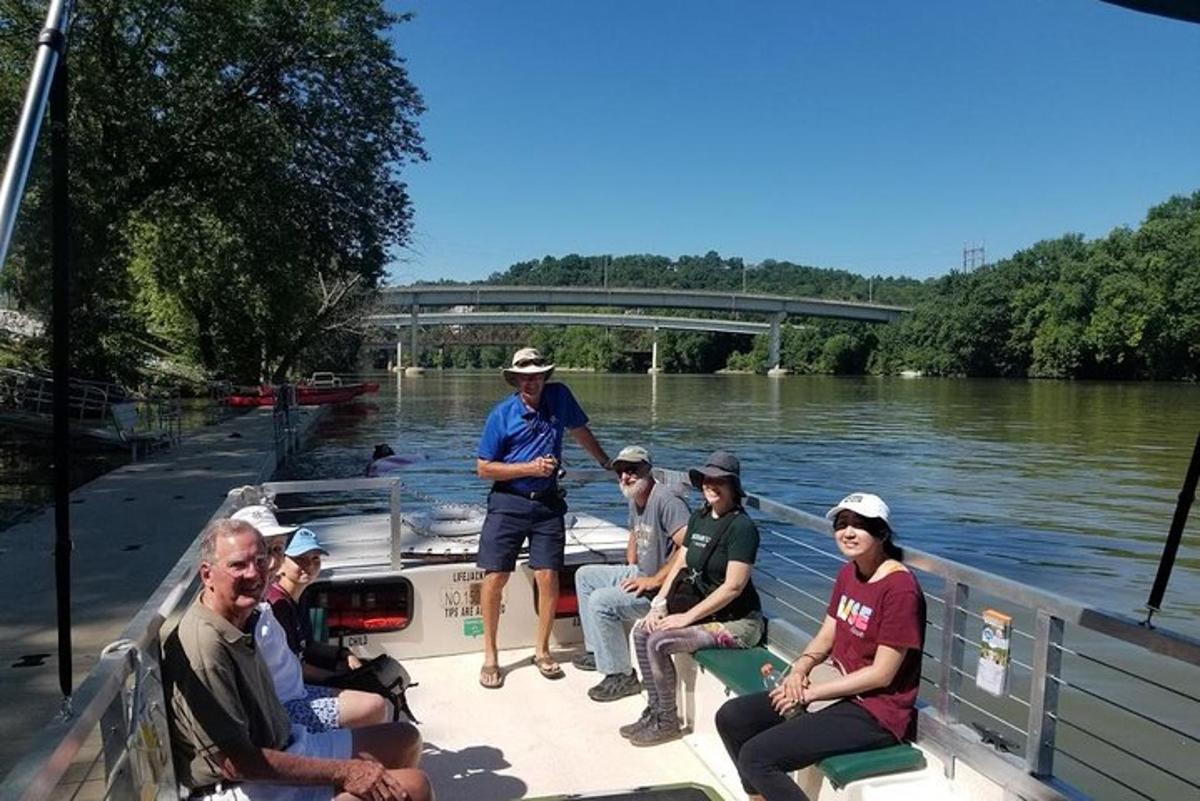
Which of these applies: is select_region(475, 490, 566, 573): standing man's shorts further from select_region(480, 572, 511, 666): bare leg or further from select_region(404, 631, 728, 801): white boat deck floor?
select_region(404, 631, 728, 801): white boat deck floor

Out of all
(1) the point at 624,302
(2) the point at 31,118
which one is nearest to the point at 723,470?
(2) the point at 31,118

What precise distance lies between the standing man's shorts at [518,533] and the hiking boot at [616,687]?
0.67 meters

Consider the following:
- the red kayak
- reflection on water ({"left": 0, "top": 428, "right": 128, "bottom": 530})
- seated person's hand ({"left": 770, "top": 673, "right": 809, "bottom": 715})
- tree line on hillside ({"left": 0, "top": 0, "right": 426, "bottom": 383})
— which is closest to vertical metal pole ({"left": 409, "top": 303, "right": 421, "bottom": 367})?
the red kayak

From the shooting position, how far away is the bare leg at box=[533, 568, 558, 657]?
5.07 metres

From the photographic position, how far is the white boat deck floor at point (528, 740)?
155 inches

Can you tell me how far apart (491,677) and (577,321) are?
102 m

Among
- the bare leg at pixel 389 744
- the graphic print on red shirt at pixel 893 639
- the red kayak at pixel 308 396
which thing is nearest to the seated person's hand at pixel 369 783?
the bare leg at pixel 389 744

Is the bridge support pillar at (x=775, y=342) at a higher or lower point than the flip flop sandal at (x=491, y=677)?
higher

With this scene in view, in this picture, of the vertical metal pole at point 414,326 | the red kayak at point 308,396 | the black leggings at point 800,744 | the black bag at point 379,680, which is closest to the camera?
the black leggings at point 800,744

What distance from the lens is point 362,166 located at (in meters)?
22.9

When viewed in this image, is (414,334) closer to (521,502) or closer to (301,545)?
(521,502)

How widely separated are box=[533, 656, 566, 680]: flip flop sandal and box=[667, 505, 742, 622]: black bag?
37.8 inches

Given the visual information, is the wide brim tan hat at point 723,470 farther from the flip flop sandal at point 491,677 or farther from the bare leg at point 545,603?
the flip flop sandal at point 491,677

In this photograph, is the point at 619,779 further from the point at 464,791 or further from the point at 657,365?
the point at 657,365
